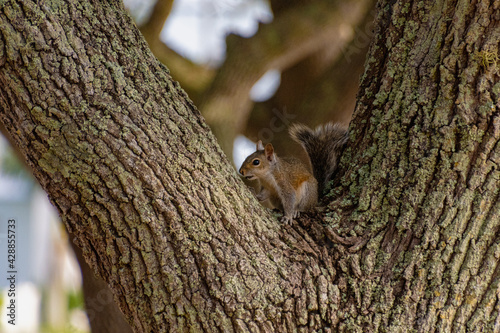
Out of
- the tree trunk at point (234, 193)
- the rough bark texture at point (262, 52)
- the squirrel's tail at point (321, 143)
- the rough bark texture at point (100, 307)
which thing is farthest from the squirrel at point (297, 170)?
the rough bark texture at point (100, 307)

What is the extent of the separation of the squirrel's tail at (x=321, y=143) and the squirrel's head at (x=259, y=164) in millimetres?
171

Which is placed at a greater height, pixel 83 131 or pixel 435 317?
pixel 83 131

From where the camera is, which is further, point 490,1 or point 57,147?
point 490,1

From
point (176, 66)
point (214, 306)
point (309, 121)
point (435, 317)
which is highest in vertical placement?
point (176, 66)

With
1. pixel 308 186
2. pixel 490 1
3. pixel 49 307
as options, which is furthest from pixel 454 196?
pixel 49 307

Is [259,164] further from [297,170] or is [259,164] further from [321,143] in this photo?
[321,143]

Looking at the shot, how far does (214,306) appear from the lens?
1.58 m

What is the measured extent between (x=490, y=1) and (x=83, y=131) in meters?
1.32

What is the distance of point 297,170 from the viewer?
2.90m

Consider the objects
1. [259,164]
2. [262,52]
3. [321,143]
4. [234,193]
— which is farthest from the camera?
[262,52]

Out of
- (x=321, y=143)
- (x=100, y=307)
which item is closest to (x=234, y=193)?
(x=321, y=143)

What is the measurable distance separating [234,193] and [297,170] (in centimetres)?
121

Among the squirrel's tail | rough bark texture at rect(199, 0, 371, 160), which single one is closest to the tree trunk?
the squirrel's tail

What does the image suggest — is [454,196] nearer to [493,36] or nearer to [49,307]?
[493,36]
